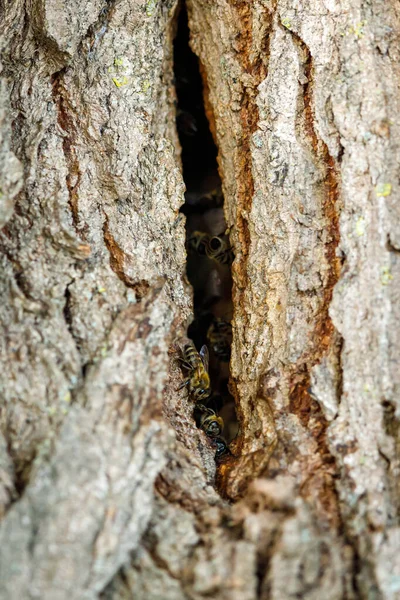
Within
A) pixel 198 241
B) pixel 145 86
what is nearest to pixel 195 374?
pixel 198 241

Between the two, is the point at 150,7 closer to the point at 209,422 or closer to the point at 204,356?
the point at 204,356

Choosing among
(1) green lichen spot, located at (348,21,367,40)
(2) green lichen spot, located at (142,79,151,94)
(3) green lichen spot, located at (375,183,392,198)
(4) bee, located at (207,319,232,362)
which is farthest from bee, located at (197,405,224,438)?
(1) green lichen spot, located at (348,21,367,40)

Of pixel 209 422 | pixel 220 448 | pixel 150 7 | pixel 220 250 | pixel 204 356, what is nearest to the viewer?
pixel 220 448

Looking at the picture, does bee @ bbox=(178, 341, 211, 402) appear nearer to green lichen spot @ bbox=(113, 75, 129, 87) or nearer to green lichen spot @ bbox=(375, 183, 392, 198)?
green lichen spot @ bbox=(375, 183, 392, 198)

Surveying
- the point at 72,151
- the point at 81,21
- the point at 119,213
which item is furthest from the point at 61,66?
the point at 119,213

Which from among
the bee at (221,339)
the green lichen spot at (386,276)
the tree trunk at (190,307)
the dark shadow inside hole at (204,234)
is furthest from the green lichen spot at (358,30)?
the bee at (221,339)

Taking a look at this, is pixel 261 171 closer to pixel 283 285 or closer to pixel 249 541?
pixel 283 285
